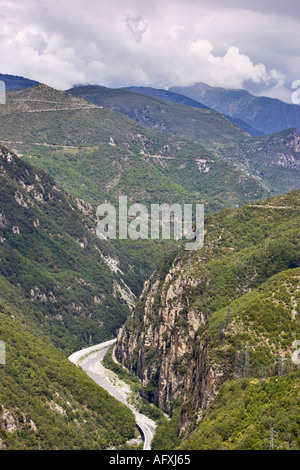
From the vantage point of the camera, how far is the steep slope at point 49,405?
11219 centimetres

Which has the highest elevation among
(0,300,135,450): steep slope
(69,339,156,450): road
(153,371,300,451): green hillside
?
(153,371,300,451): green hillside

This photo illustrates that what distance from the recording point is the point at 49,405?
124188 mm

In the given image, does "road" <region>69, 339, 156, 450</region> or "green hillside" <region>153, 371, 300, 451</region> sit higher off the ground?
"green hillside" <region>153, 371, 300, 451</region>

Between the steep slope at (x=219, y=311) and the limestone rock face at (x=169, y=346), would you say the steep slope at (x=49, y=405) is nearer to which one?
the limestone rock face at (x=169, y=346)

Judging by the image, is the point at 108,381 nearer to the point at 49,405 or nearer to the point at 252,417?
the point at 49,405

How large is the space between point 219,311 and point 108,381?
4691cm

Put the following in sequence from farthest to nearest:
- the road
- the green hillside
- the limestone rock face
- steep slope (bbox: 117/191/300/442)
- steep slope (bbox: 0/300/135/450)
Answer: the road < the limestone rock face < steep slope (bbox: 0/300/135/450) < steep slope (bbox: 117/191/300/442) < the green hillside

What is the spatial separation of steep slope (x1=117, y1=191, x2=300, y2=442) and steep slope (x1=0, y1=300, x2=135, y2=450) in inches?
569

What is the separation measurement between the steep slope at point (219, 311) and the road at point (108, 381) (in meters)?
5.25

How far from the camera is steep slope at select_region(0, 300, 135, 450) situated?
112188 mm

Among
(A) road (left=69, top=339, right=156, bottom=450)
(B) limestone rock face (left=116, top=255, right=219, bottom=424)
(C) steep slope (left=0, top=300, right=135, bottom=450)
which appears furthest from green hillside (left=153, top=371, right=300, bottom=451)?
(A) road (left=69, top=339, right=156, bottom=450)

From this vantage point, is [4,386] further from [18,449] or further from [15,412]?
[18,449]

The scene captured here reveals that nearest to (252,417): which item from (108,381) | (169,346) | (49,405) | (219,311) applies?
(219,311)

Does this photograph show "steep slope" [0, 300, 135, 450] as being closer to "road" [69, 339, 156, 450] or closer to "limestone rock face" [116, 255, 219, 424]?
"road" [69, 339, 156, 450]
